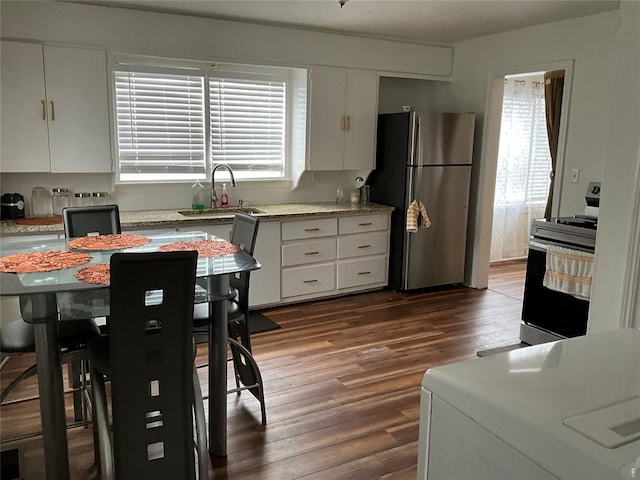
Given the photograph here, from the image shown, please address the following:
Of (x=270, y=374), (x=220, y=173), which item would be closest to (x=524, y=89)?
(x=220, y=173)

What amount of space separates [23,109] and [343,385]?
2.83 m

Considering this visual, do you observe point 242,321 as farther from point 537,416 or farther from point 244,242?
Answer: point 537,416

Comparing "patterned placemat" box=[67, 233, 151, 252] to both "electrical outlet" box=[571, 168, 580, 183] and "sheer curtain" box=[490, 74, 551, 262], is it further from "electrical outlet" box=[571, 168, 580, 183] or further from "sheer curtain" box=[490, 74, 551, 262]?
"sheer curtain" box=[490, 74, 551, 262]

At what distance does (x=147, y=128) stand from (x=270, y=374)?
90.4 inches

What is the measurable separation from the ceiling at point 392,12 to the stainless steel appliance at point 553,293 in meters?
1.34

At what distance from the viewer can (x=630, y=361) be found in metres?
1.10

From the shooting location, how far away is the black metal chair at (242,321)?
2613mm

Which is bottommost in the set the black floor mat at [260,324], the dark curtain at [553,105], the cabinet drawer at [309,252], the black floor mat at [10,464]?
the black floor mat at [10,464]

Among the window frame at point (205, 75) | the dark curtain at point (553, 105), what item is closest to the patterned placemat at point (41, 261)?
the window frame at point (205, 75)

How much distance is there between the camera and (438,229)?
16.3 feet

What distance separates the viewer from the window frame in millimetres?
4066

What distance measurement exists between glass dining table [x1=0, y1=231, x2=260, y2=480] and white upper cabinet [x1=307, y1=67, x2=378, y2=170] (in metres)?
2.32

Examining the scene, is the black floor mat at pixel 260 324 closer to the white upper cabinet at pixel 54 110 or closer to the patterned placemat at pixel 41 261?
the white upper cabinet at pixel 54 110

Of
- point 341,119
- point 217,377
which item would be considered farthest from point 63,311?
point 341,119
